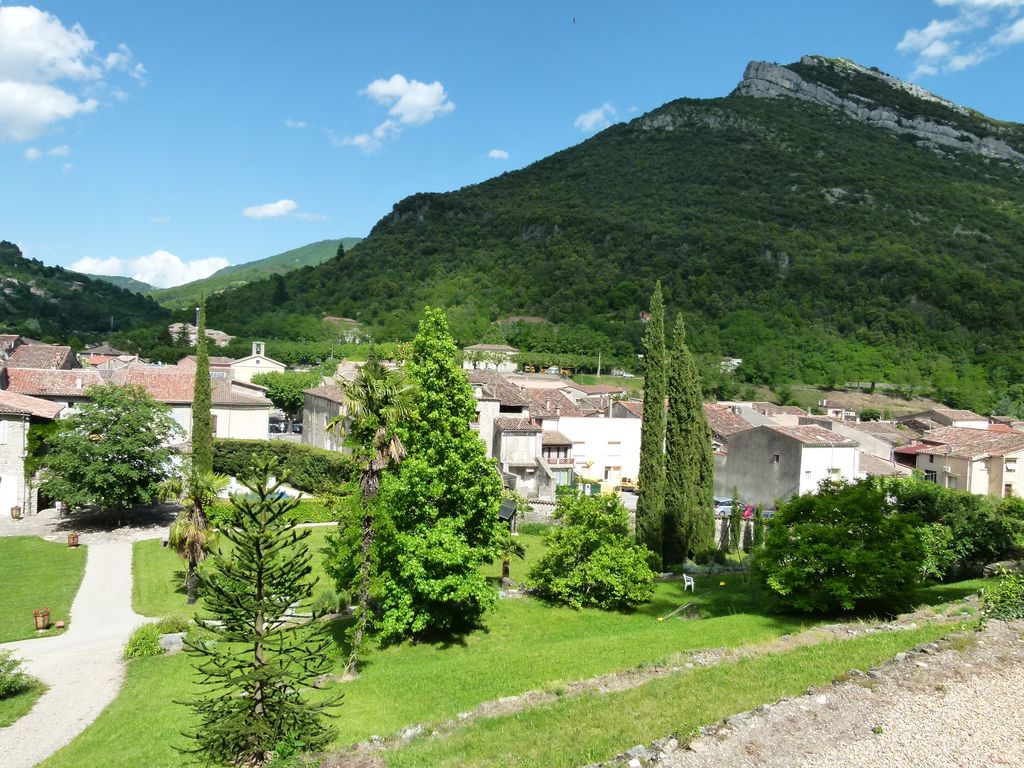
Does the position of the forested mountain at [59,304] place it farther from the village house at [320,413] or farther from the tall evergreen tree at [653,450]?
the tall evergreen tree at [653,450]

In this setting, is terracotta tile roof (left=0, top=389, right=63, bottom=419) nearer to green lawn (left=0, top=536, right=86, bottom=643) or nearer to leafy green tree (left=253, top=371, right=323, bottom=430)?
green lawn (left=0, top=536, right=86, bottom=643)

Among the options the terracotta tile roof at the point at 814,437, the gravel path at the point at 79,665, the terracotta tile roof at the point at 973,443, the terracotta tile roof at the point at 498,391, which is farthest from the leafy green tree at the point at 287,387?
the terracotta tile roof at the point at 973,443

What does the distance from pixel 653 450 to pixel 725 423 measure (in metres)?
23.6

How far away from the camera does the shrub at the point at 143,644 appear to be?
19.1 metres

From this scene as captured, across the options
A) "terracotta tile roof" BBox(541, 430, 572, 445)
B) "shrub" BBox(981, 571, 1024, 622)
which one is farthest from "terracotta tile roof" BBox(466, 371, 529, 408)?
"shrub" BBox(981, 571, 1024, 622)

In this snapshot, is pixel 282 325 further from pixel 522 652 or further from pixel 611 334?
pixel 522 652

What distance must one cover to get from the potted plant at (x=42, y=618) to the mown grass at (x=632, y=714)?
53.2 ft

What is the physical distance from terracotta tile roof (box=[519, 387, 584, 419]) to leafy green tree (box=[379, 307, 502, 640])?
30.4 meters

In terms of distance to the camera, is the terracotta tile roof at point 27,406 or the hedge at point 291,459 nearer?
the terracotta tile roof at point 27,406

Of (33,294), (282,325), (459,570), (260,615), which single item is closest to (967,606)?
(459,570)

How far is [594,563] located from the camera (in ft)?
77.8

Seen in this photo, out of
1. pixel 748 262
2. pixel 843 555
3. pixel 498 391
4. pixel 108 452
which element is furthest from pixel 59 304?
pixel 843 555

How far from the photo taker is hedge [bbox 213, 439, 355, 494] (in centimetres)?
4178

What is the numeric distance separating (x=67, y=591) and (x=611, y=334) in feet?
310
